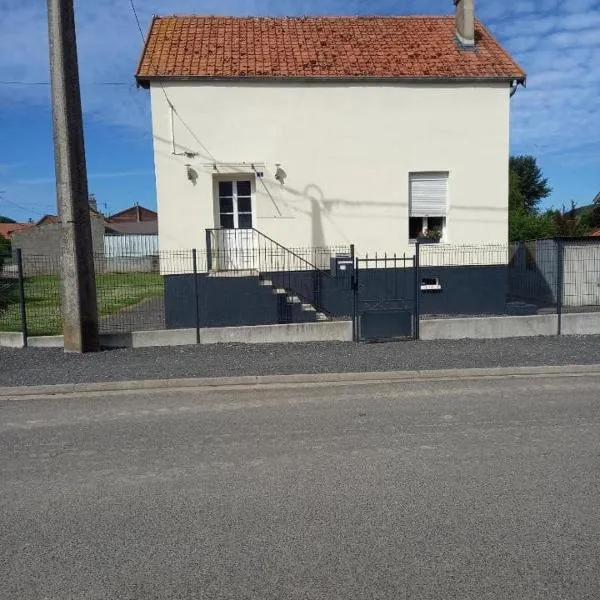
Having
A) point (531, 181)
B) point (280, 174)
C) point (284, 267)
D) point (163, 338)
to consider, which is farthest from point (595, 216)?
point (163, 338)

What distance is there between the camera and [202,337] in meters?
10.4

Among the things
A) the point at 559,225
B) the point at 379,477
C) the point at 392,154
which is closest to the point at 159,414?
the point at 379,477

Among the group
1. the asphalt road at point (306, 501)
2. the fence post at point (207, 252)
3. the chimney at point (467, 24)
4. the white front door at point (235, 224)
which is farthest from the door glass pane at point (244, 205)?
the asphalt road at point (306, 501)

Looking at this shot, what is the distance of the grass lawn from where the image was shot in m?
11.1

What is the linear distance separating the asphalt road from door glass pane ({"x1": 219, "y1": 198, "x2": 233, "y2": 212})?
806 cm

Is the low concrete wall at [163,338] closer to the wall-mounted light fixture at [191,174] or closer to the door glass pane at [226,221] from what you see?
the door glass pane at [226,221]

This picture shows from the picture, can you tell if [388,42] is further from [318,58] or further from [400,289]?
[400,289]

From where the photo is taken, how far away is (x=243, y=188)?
44.5ft

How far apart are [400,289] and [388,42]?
698cm

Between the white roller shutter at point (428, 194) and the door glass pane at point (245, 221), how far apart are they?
4276mm

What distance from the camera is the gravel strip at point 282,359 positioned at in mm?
8094

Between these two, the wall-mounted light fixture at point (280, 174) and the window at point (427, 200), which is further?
the window at point (427, 200)

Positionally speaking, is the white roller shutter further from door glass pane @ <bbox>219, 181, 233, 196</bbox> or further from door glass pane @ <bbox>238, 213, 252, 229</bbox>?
door glass pane @ <bbox>219, 181, 233, 196</bbox>

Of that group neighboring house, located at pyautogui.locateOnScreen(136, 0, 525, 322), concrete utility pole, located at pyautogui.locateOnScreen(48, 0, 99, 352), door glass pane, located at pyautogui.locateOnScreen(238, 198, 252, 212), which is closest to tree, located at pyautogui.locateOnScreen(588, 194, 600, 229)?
neighboring house, located at pyautogui.locateOnScreen(136, 0, 525, 322)
